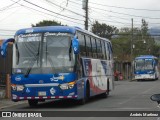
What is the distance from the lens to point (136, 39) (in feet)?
375

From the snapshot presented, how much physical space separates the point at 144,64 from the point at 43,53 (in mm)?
41911

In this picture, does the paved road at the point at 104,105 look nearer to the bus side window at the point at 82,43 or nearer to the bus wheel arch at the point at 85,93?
the bus wheel arch at the point at 85,93

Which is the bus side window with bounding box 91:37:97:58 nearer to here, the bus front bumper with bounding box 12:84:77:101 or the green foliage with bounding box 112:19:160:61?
the bus front bumper with bounding box 12:84:77:101

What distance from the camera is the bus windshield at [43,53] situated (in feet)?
58.5

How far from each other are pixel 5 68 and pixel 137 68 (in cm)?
3577

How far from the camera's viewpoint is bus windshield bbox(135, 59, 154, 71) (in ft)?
192

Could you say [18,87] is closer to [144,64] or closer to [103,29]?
[144,64]

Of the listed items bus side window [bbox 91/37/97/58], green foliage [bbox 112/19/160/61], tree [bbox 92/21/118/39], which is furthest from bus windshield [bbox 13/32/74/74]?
green foliage [bbox 112/19/160/61]

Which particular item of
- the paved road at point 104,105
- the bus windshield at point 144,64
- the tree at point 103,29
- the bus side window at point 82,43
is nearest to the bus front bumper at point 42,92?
the paved road at point 104,105

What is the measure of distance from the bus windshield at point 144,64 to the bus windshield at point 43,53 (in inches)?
1632

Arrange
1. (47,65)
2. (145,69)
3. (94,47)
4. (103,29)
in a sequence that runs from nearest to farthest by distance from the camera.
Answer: (47,65), (94,47), (145,69), (103,29)

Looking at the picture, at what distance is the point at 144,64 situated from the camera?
2313 inches

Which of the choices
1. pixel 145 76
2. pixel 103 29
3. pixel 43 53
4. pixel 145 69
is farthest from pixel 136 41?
pixel 43 53

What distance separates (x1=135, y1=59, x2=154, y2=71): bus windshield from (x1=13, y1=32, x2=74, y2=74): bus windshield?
41.5 m
